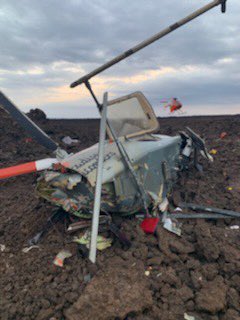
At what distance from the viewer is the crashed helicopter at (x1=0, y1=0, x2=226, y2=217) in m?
4.41

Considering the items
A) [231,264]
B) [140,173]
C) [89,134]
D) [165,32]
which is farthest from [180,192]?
[89,134]

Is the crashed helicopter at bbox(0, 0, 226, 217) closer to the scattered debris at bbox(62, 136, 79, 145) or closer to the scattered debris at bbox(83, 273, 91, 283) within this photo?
the scattered debris at bbox(83, 273, 91, 283)

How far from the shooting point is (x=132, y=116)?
19.2 ft

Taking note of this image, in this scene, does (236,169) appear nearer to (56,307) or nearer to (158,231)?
(158,231)

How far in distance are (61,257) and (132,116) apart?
280 centimetres

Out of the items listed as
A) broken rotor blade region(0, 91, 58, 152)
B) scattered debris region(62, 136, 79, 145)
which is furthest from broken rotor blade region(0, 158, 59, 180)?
scattered debris region(62, 136, 79, 145)

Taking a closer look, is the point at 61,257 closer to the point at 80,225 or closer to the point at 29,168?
the point at 80,225

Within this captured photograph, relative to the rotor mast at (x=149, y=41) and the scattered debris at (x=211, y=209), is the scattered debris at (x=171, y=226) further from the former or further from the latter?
the rotor mast at (x=149, y=41)

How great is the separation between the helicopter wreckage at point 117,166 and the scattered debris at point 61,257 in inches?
20.9

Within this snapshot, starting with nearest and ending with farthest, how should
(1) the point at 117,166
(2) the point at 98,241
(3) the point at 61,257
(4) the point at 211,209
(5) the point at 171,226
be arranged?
(3) the point at 61,257
(2) the point at 98,241
(1) the point at 117,166
(5) the point at 171,226
(4) the point at 211,209

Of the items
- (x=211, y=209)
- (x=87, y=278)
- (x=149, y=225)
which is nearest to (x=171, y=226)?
(x=149, y=225)

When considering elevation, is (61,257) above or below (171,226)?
→ above

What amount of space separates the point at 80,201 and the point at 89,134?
1013 cm

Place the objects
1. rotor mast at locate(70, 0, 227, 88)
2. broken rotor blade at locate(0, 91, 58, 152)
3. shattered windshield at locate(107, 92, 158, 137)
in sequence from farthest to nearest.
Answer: broken rotor blade at locate(0, 91, 58, 152), shattered windshield at locate(107, 92, 158, 137), rotor mast at locate(70, 0, 227, 88)
